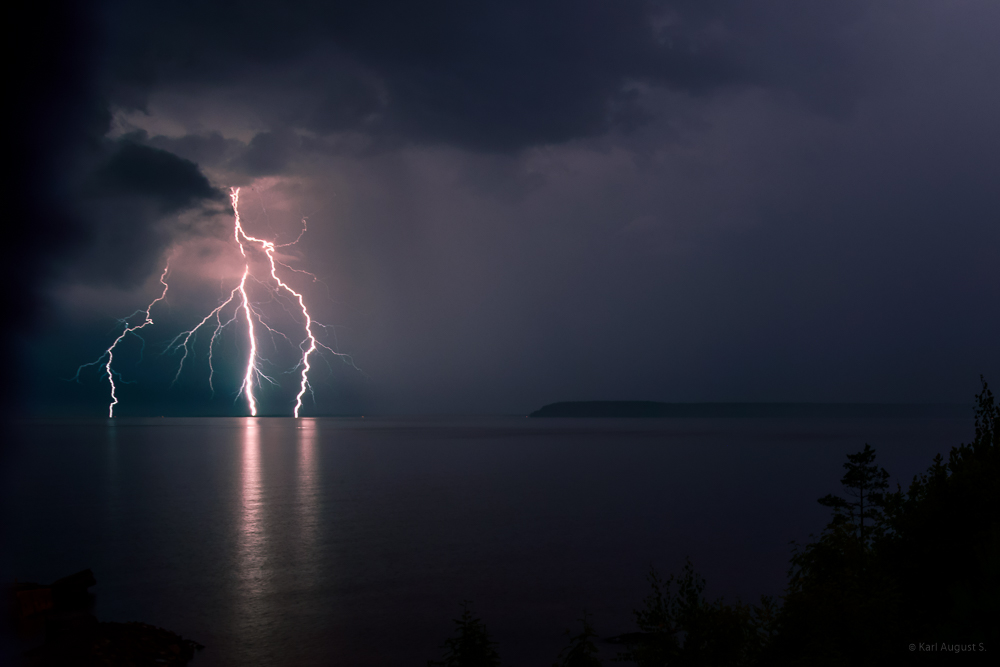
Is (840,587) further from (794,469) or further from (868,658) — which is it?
(794,469)

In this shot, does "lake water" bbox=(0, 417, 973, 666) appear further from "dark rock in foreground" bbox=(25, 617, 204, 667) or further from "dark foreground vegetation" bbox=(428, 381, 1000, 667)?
"dark foreground vegetation" bbox=(428, 381, 1000, 667)

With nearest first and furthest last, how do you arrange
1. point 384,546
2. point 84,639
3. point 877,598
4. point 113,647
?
point 877,598, point 113,647, point 84,639, point 384,546

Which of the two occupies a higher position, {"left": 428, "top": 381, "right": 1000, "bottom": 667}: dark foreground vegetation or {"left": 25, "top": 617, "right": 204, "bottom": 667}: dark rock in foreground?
{"left": 428, "top": 381, "right": 1000, "bottom": 667}: dark foreground vegetation

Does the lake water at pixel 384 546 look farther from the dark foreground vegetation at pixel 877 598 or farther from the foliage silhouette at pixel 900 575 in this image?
the foliage silhouette at pixel 900 575

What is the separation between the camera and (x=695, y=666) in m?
11.0

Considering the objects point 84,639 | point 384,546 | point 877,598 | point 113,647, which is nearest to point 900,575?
point 877,598

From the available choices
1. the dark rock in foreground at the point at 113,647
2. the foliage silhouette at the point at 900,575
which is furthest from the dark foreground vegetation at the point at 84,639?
the foliage silhouette at the point at 900,575

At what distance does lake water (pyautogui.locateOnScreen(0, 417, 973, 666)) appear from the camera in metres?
21.8

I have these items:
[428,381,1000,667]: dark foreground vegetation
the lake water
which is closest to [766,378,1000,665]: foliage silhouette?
[428,381,1000,667]: dark foreground vegetation

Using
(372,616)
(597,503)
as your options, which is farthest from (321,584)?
(597,503)

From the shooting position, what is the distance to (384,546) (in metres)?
36.0

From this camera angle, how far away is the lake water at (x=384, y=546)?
21.8 m

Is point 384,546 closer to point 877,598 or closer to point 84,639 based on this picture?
point 84,639

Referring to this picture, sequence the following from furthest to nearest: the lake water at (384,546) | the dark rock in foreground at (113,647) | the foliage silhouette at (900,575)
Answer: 1. the lake water at (384,546)
2. the dark rock in foreground at (113,647)
3. the foliage silhouette at (900,575)
